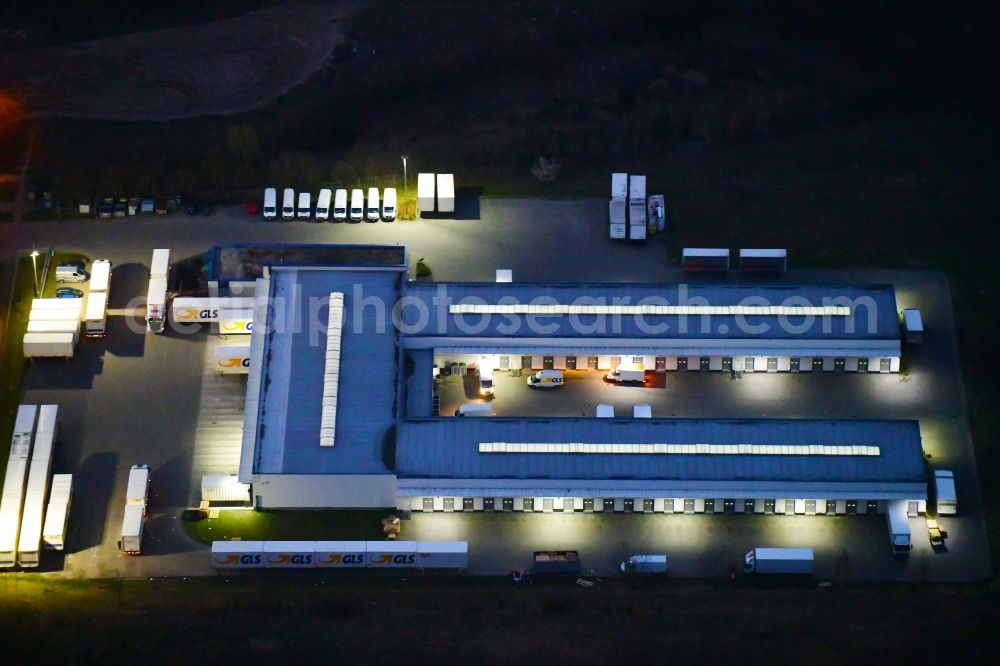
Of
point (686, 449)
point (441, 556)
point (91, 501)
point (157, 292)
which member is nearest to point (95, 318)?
point (157, 292)

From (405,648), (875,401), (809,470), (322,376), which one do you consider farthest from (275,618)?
(875,401)

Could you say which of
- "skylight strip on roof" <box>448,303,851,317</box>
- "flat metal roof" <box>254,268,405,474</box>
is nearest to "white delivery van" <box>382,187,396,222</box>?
"flat metal roof" <box>254,268,405,474</box>

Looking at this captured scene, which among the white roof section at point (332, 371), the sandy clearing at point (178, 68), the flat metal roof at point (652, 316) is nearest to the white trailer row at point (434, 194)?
the flat metal roof at point (652, 316)

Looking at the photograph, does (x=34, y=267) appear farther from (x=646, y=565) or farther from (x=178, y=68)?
(x=646, y=565)

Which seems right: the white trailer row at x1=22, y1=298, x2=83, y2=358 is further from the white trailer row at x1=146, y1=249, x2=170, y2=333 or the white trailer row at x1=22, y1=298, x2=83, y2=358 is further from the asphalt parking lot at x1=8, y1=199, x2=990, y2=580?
the white trailer row at x1=146, y1=249, x2=170, y2=333

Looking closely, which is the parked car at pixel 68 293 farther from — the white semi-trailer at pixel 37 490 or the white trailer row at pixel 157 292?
the white semi-trailer at pixel 37 490

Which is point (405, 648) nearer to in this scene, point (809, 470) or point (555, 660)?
point (555, 660)
